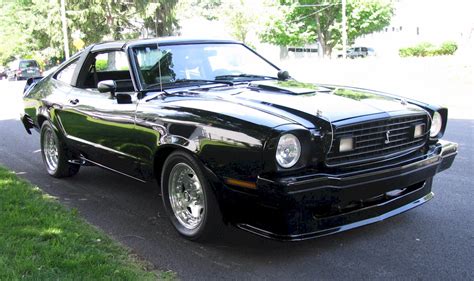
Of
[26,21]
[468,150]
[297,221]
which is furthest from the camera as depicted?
[26,21]

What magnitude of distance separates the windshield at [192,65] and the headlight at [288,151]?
1642 millimetres

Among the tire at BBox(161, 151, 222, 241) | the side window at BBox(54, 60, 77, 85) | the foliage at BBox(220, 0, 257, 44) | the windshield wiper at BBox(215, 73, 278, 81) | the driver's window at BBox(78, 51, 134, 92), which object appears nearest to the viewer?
the tire at BBox(161, 151, 222, 241)

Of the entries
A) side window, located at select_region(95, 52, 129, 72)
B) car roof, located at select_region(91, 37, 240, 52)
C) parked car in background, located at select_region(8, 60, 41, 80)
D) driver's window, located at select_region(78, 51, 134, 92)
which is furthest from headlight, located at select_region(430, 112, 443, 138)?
parked car in background, located at select_region(8, 60, 41, 80)

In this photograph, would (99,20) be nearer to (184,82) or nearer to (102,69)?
Answer: (102,69)

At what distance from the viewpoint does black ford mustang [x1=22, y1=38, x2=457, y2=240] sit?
3.30 meters

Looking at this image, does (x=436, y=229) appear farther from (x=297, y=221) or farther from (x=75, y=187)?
(x=75, y=187)

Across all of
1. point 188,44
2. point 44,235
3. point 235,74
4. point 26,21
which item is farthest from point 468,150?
point 26,21

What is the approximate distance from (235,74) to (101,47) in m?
1.62

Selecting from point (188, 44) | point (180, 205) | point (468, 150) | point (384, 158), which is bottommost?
point (468, 150)

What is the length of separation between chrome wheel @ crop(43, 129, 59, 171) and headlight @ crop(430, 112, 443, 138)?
4.27 m

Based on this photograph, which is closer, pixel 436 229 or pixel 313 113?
pixel 313 113

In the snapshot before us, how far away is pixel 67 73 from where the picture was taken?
6062mm

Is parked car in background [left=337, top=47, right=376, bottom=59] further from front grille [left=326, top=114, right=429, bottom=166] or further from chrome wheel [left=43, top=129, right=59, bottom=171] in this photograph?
front grille [left=326, top=114, right=429, bottom=166]

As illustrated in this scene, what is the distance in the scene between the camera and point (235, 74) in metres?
4.95
